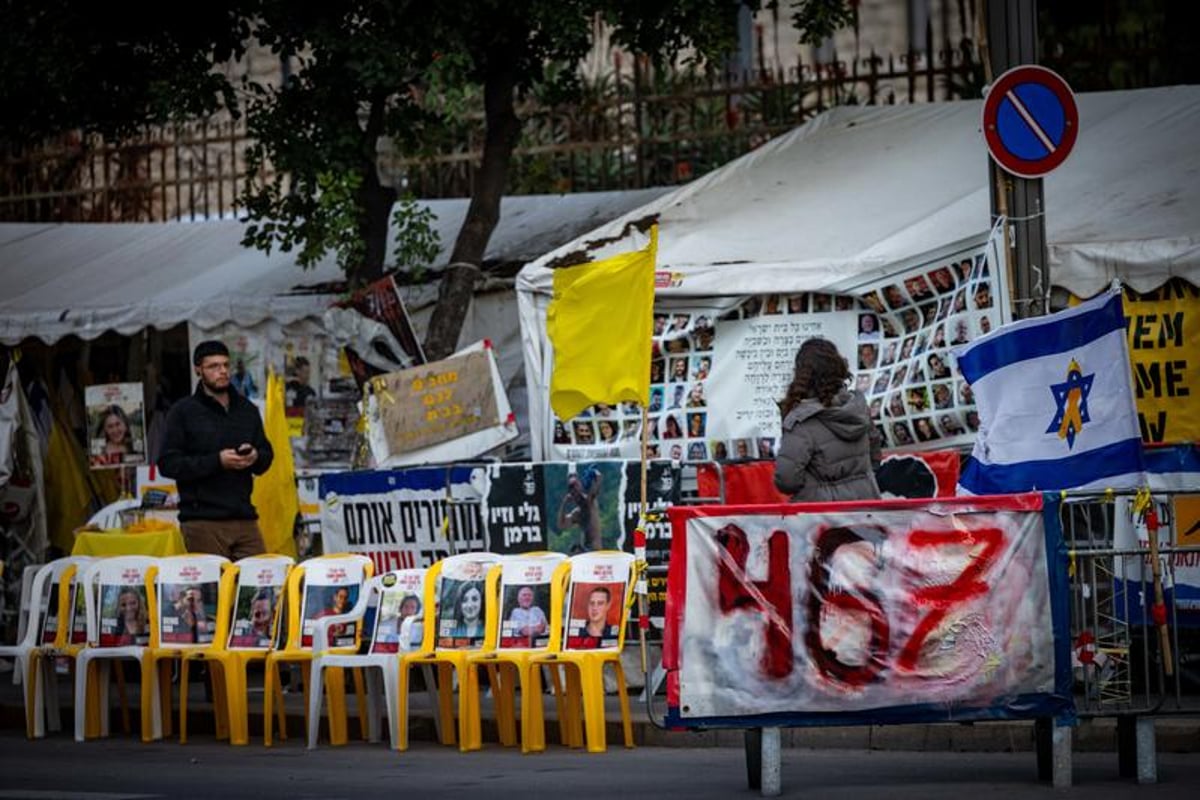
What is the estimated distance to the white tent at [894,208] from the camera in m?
13.5

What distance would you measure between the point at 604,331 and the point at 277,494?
Result: 12.5ft

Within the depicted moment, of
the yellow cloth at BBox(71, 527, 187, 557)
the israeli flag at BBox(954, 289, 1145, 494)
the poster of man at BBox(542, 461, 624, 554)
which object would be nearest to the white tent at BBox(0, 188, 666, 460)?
the yellow cloth at BBox(71, 527, 187, 557)

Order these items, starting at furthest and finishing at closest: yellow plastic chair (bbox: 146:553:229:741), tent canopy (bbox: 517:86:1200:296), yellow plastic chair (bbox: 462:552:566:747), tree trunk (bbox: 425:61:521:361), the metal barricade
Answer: tree trunk (bbox: 425:61:521:361) → tent canopy (bbox: 517:86:1200:296) → yellow plastic chair (bbox: 146:553:229:741) → yellow plastic chair (bbox: 462:552:566:747) → the metal barricade

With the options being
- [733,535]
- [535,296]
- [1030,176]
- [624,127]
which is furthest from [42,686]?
[624,127]

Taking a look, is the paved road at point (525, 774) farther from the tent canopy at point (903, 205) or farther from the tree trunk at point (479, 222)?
the tree trunk at point (479, 222)

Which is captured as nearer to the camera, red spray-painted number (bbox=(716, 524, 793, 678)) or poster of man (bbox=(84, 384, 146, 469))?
red spray-painted number (bbox=(716, 524, 793, 678))

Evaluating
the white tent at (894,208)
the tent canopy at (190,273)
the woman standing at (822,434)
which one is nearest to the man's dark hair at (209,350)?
the white tent at (894,208)

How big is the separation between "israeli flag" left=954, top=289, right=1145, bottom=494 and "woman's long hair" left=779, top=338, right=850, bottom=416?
604 millimetres

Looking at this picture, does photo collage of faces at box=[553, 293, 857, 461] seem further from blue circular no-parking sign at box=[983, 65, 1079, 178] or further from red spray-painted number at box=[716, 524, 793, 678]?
red spray-painted number at box=[716, 524, 793, 678]

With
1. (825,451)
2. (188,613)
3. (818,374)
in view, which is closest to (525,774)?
(825,451)

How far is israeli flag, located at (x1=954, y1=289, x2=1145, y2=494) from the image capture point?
9.41 meters

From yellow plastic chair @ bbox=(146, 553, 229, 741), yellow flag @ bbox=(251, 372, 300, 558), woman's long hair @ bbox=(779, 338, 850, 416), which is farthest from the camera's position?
yellow flag @ bbox=(251, 372, 300, 558)

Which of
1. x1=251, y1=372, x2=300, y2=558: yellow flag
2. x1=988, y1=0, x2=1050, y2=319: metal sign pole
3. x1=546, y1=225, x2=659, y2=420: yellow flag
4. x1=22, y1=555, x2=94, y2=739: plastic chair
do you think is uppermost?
x1=988, y1=0, x2=1050, y2=319: metal sign pole

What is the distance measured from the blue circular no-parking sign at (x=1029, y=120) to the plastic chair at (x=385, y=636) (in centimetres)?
396
